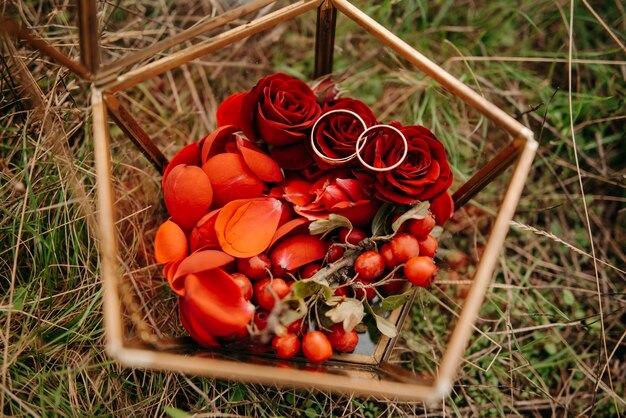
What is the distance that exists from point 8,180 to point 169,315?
43 centimetres

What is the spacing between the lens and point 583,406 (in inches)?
42.9

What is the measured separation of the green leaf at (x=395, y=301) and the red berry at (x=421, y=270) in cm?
6

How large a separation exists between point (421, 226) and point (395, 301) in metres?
0.12

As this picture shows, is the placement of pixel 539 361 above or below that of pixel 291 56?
below

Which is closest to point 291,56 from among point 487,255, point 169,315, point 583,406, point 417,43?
point 417,43

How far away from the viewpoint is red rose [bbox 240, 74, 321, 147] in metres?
0.76

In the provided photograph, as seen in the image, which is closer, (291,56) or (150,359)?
(150,359)

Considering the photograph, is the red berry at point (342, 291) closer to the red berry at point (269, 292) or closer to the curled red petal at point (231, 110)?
the red berry at point (269, 292)

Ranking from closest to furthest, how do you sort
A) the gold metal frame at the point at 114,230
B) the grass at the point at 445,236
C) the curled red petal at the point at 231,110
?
the gold metal frame at the point at 114,230
the curled red petal at the point at 231,110
the grass at the point at 445,236

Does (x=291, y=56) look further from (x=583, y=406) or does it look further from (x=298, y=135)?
(x=583, y=406)

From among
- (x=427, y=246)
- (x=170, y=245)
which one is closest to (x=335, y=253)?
(x=427, y=246)

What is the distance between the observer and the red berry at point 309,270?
0.79 meters

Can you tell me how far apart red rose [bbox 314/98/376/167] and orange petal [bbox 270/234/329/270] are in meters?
0.12

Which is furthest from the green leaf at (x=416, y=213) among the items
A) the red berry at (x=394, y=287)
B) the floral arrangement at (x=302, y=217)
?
the red berry at (x=394, y=287)
